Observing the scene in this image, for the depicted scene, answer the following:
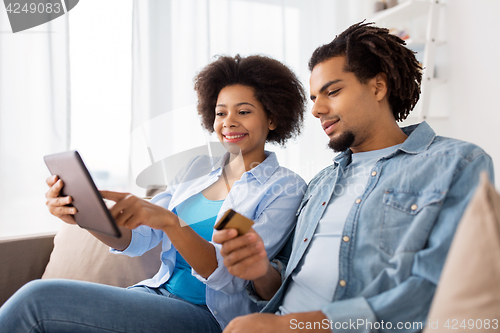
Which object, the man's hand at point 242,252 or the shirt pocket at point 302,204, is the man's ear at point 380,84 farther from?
the man's hand at point 242,252

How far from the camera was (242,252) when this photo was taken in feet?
2.40

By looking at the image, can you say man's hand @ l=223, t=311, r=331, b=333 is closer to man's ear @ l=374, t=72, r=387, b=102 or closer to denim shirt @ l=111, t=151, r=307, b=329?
denim shirt @ l=111, t=151, r=307, b=329

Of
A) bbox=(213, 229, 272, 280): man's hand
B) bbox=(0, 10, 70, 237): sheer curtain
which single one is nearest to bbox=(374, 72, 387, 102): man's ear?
bbox=(213, 229, 272, 280): man's hand

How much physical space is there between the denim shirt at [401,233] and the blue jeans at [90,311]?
0.79ft

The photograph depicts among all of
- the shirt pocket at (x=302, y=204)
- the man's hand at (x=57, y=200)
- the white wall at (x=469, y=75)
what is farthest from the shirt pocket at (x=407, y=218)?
the white wall at (x=469, y=75)

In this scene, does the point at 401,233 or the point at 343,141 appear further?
the point at 343,141

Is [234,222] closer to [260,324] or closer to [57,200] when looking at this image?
[260,324]

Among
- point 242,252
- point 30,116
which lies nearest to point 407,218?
point 242,252

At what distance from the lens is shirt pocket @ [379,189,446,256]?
2.33 feet

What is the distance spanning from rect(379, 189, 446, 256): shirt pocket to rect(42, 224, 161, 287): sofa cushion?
2.62 feet

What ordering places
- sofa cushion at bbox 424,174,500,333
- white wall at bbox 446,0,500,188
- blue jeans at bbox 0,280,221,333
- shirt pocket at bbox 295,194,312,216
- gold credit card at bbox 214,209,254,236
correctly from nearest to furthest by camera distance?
sofa cushion at bbox 424,174,500,333 < gold credit card at bbox 214,209,254,236 < blue jeans at bbox 0,280,221,333 < shirt pocket at bbox 295,194,312,216 < white wall at bbox 446,0,500,188

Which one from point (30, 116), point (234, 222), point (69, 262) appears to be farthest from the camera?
point (30, 116)

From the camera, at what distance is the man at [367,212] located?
0.67 metres

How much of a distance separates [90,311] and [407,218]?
734mm
